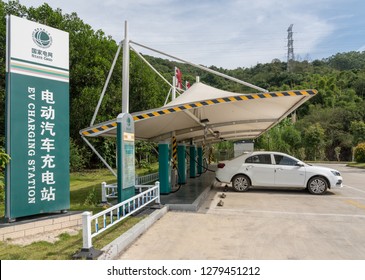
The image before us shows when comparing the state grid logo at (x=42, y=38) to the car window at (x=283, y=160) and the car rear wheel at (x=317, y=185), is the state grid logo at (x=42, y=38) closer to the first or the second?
the car window at (x=283, y=160)

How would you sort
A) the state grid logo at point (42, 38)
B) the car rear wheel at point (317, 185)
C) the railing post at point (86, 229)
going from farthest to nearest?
the car rear wheel at point (317, 185), the state grid logo at point (42, 38), the railing post at point (86, 229)

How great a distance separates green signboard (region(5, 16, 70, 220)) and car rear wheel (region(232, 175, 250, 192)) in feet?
21.0

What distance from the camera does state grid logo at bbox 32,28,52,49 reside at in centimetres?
634

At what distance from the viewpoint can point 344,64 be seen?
89.9 meters

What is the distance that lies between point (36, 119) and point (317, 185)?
28.9 ft

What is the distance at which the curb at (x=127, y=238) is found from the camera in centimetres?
461

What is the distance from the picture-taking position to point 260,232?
632 cm

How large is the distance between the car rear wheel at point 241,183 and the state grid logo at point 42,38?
294 inches

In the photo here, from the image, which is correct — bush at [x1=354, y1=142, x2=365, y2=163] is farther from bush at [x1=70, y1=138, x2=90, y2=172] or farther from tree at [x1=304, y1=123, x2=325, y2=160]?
bush at [x1=70, y1=138, x2=90, y2=172]

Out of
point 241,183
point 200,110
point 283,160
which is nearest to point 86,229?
point 200,110

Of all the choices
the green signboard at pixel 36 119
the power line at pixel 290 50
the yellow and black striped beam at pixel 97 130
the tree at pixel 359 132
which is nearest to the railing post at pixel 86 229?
the green signboard at pixel 36 119

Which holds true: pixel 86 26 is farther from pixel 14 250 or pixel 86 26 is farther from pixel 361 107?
pixel 361 107

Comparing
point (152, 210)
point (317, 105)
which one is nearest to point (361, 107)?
point (317, 105)

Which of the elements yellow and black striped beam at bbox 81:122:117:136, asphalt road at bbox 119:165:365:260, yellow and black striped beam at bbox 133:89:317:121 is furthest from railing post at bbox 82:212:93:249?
yellow and black striped beam at bbox 81:122:117:136
